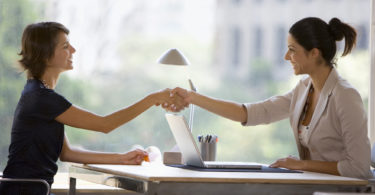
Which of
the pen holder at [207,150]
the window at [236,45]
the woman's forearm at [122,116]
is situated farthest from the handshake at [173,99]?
the window at [236,45]

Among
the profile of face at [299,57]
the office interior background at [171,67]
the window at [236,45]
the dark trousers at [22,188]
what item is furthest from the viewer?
the window at [236,45]

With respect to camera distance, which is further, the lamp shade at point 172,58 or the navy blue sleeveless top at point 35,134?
the lamp shade at point 172,58

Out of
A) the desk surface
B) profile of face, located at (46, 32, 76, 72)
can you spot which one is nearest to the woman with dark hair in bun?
the desk surface

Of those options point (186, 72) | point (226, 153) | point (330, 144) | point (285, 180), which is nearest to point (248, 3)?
point (186, 72)

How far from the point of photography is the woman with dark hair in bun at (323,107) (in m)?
2.86

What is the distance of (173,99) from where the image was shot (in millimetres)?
3227

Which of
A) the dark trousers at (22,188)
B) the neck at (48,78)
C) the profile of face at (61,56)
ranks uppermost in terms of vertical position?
the profile of face at (61,56)

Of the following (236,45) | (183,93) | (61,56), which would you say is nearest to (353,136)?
(183,93)

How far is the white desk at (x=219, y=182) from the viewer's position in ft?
7.65

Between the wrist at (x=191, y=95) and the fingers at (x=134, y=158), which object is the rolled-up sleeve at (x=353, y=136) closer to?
the wrist at (x=191, y=95)

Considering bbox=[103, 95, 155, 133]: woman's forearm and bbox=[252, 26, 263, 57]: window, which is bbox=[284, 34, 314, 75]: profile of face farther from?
bbox=[252, 26, 263, 57]: window

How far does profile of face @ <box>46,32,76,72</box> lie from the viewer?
9.99 ft

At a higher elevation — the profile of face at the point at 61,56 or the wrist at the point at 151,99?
the profile of face at the point at 61,56

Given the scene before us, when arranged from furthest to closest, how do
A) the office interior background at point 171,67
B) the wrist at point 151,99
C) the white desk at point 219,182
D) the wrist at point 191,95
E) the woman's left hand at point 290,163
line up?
the office interior background at point 171,67, the wrist at point 191,95, the wrist at point 151,99, the woman's left hand at point 290,163, the white desk at point 219,182
